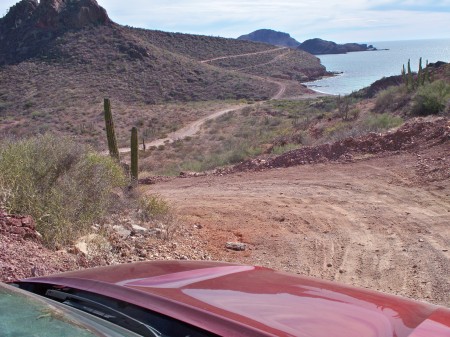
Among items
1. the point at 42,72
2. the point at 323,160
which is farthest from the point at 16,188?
the point at 42,72

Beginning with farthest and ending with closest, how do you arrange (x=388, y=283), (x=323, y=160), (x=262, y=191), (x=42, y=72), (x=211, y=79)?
(x=211, y=79) < (x=42, y=72) < (x=323, y=160) < (x=262, y=191) < (x=388, y=283)

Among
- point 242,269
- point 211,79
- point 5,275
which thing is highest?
point 211,79

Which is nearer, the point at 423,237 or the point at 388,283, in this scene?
the point at 388,283

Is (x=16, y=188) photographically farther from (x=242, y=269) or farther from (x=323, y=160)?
(x=323, y=160)

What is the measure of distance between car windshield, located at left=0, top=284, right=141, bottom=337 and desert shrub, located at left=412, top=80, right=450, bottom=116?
19292mm

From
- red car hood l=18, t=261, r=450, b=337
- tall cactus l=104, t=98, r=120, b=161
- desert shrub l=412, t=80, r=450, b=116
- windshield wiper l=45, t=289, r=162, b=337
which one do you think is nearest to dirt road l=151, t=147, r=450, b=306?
tall cactus l=104, t=98, r=120, b=161

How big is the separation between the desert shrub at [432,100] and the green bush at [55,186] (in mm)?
14440

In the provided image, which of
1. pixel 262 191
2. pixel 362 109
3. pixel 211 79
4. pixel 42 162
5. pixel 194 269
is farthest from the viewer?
pixel 211 79

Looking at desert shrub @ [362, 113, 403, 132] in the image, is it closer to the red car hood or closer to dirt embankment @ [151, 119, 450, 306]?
dirt embankment @ [151, 119, 450, 306]

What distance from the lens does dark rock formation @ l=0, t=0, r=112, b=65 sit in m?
63.3

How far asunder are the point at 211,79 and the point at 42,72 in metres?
17.9

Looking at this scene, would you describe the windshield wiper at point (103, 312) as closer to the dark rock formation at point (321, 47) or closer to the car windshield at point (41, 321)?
the car windshield at point (41, 321)

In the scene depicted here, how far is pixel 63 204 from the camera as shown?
24.0 feet

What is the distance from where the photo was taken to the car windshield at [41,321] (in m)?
2.21
